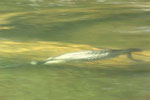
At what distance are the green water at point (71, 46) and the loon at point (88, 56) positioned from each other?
42 mm

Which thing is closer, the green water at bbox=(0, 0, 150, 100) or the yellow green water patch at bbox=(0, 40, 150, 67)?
the green water at bbox=(0, 0, 150, 100)

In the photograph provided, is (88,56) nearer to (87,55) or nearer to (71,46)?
(87,55)

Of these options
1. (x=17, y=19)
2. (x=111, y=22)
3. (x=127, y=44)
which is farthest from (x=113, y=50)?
(x=17, y=19)

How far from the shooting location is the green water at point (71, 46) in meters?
0.82

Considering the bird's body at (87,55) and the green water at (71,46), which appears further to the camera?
the bird's body at (87,55)

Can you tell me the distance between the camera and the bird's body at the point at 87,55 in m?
1.08

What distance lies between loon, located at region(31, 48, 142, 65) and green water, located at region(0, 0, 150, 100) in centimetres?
4

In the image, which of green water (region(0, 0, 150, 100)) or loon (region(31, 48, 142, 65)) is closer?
green water (region(0, 0, 150, 100))

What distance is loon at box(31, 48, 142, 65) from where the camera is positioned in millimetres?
1080

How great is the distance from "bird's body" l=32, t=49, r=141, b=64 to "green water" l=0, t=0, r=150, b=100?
0.04 metres

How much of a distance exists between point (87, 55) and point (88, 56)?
0.03 ft

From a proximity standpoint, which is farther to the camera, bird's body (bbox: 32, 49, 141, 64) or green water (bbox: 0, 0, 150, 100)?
bird's body (bbox: 32, 49, 141, 64)

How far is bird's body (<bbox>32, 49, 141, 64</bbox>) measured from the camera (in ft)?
3.55

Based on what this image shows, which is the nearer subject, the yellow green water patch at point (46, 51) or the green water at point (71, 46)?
the green water at point (71, 46)
